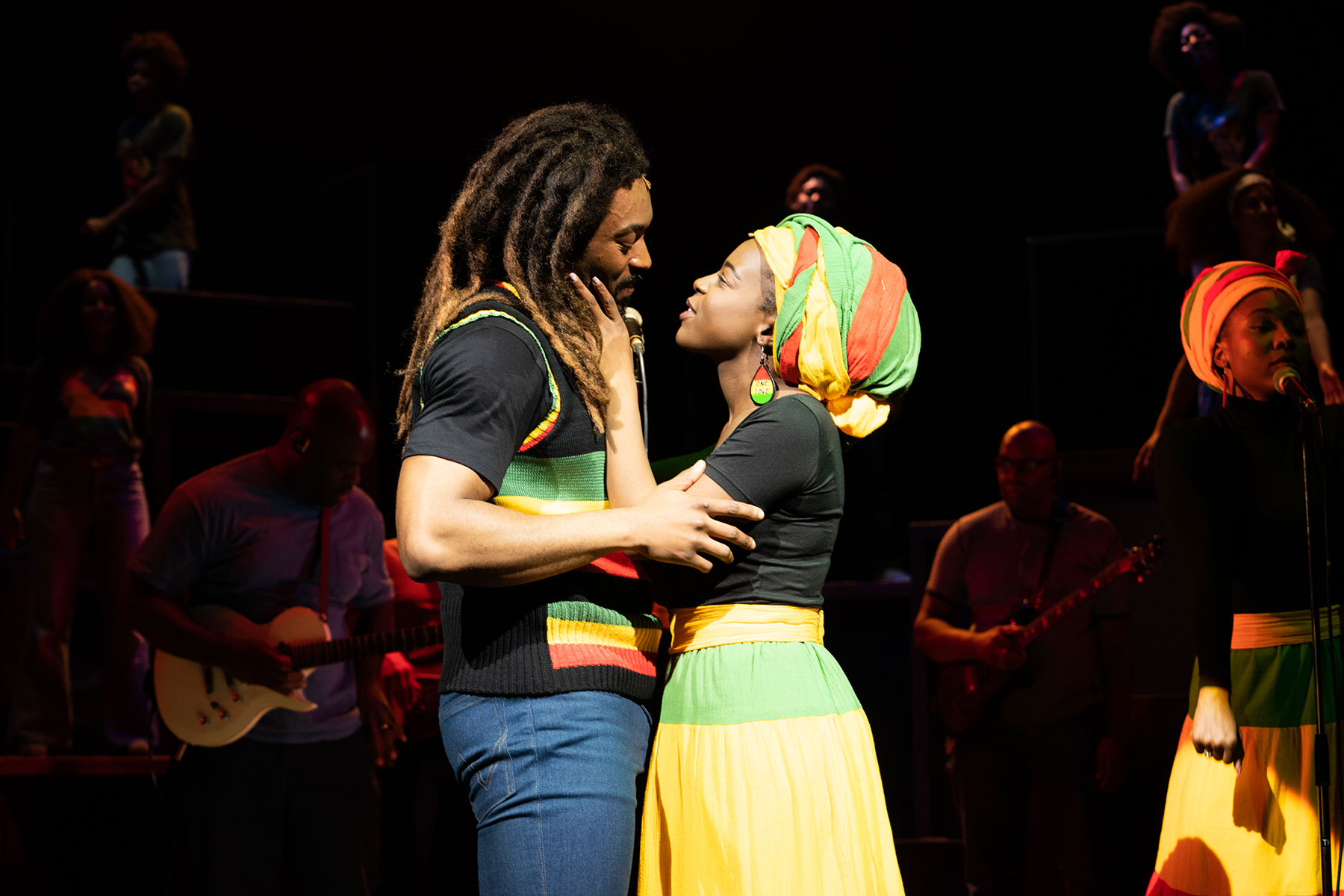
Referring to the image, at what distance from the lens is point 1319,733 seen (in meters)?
2.88

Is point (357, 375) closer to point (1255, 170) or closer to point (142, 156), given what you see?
point (142, 156)

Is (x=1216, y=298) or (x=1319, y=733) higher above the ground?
(x=1216, y=298)

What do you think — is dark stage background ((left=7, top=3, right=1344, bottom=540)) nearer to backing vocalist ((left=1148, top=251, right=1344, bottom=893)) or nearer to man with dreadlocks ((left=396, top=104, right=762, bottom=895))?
backing vocalist ((left=1148, top=251, right=1344, bottom=893))

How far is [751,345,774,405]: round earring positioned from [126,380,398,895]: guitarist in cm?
235

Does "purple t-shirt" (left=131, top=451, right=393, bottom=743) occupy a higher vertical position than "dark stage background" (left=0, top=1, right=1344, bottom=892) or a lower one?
lower

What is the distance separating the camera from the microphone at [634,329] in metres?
2.19

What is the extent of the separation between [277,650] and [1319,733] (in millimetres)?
3087

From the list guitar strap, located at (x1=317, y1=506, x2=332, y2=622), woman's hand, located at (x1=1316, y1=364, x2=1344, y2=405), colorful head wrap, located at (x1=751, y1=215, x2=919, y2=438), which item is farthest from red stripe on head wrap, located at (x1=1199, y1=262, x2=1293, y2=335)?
guitar strap, located at (x1=317, y1=506, x2=332, y2=622)

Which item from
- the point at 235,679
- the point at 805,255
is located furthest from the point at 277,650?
the point at 805,255

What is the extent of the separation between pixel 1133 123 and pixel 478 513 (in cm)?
700

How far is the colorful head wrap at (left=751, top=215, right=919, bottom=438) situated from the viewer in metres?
2.48

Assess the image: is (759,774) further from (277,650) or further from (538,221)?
(277,650)

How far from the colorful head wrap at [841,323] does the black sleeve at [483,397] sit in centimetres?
64

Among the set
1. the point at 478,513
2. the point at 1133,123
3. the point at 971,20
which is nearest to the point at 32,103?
the point at 971,20
